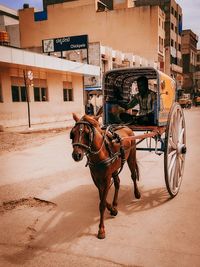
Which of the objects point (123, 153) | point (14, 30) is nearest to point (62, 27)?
point (14, 30)

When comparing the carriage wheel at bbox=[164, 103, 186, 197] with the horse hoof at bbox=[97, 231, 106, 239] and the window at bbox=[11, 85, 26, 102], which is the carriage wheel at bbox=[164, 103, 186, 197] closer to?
the horse hoof at bbox=[97, 231, 106, 239]

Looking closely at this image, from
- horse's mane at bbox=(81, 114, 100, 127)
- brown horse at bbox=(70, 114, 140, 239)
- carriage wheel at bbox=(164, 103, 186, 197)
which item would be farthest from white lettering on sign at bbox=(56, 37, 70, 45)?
horse's mane at bbox=(81, 114, 100, 127)

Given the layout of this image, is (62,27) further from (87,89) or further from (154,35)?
(87,89)

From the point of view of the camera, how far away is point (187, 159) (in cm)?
780

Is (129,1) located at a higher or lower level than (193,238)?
higher

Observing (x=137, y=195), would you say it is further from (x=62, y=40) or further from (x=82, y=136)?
(x=62, y=40)

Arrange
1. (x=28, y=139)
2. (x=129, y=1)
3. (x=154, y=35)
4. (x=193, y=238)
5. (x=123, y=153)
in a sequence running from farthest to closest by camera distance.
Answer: (x=129, y=1) < (x=154, y=35) < (x=28, y=139) < (x=123, y=153) < (x=193, y=238)

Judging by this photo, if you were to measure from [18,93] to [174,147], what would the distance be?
46.1 ft

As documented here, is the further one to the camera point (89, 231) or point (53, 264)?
point (89, 231)

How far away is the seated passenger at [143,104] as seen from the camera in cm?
555

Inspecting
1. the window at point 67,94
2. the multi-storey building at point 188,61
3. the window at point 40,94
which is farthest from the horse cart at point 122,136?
the multi-storey building at point 188,61

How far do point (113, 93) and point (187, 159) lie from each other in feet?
10.8

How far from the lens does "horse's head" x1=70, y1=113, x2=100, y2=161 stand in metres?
3.24

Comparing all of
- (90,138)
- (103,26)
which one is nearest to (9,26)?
(103,26)
